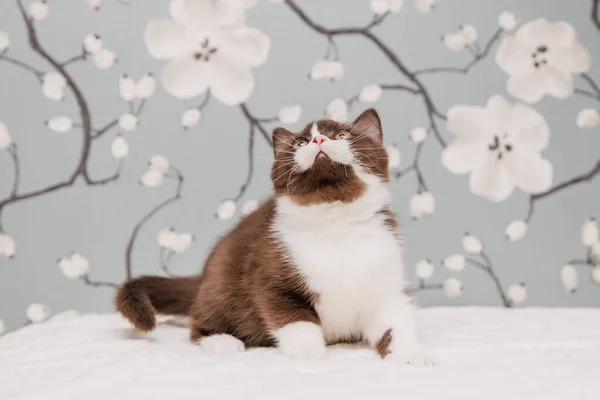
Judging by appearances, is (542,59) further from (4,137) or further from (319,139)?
(4,137)

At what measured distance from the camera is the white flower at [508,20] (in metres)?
1.84

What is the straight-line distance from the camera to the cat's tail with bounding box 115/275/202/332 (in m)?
1.27

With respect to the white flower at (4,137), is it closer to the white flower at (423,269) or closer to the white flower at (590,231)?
the white flower at (423,269)

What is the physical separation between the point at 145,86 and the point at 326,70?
0.57 m

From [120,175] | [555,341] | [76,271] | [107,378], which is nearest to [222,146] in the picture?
[120,175]

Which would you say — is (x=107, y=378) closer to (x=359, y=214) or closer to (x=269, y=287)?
(x=269, y=287)

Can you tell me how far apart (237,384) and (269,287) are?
0.30 m

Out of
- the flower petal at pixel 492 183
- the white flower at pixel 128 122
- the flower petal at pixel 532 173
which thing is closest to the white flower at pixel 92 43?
the white flower at pixel 128 122

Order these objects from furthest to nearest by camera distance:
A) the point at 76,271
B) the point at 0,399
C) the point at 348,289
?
1. the point at 76,271
2. the point at 348,289
3. the point at 0,399

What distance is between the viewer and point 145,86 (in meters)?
1.79

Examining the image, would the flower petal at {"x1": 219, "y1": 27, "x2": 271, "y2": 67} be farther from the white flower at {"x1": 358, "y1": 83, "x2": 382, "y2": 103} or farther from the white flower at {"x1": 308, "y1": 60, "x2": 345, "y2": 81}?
the white flower at {"x1": 358, "y1": 83, "x2": 382, "y2": 103}

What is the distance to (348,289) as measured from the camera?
114cm

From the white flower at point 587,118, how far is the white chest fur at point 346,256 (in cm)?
97

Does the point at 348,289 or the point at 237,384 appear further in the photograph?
the point at 348,289
